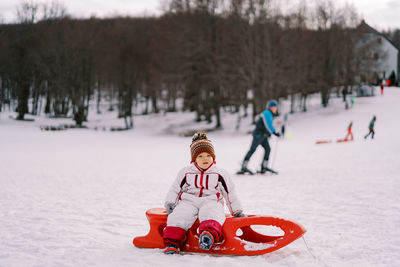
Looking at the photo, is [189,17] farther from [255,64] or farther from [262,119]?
[262,119]

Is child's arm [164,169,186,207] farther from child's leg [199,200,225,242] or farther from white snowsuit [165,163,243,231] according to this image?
child's leg [199,200,225,242]

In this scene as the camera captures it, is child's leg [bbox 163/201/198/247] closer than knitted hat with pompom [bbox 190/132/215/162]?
Yes

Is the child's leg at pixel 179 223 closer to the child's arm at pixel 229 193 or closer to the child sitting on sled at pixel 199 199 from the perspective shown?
the child sitting on sled at pixel 199 199

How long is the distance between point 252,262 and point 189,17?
3322cm

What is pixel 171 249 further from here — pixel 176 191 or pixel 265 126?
pixel 265 126

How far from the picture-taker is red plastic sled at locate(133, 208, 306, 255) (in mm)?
3631

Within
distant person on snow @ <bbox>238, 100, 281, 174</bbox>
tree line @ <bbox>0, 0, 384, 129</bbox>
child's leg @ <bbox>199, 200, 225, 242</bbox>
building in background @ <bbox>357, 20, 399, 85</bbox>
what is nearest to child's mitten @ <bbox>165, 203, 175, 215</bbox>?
child's leg @ <bbox>199, 200, 225, 242</bbox>

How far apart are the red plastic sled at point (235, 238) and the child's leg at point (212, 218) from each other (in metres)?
0.13

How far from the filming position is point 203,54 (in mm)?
33469

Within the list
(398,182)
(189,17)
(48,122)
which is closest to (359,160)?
(398,182)

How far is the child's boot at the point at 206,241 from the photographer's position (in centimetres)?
343

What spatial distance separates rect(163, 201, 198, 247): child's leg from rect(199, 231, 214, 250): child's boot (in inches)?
12.2

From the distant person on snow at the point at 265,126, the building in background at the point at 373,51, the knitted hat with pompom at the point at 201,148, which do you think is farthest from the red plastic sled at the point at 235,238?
the building in background at the point at 373,51

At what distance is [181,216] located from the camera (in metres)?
3.76
